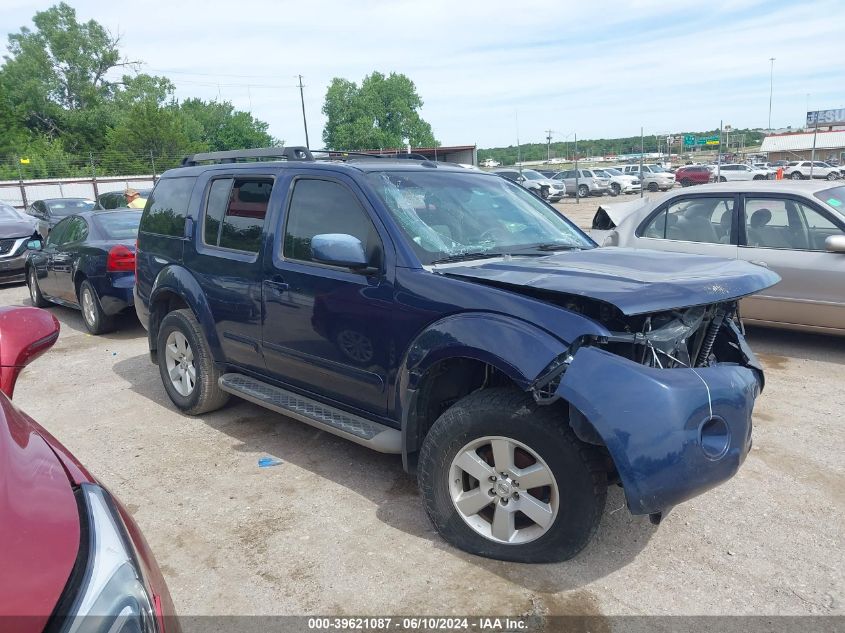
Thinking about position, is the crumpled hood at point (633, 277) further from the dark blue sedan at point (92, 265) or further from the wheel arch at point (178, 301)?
the dark blue sedan at point (92, 265)

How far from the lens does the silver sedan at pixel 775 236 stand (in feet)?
20.4

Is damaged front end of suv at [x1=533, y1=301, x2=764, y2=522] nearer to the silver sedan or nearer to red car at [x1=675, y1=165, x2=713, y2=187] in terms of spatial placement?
the silver sedan

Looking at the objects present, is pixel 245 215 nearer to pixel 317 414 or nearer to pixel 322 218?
pixel 322 218

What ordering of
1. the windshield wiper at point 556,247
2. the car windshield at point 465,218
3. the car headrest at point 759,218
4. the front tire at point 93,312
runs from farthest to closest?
the front tire at point 93,312 < the car headrest at point 759,218 < the windshield wiper at point 556,247 < the car windshield at point 465,218

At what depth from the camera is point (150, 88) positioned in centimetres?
6831

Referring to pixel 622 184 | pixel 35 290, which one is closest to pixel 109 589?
Result: pixel 35 290

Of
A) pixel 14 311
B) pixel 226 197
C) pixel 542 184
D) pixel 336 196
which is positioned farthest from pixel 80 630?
pixel 542 184

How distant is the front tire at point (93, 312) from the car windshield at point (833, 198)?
25.4 feet

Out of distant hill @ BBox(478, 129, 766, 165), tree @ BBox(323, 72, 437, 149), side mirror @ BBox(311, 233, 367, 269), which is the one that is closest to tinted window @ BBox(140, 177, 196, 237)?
side mirror @ BBox(311, 233, 367, 269)

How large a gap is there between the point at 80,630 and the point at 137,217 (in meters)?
8.37

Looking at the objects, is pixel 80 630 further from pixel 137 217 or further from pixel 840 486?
pixel 137 217

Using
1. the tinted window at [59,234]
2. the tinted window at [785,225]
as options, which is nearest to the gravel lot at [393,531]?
the tinted window at [785,225]

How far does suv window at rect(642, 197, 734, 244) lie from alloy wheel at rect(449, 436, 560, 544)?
4.73 m

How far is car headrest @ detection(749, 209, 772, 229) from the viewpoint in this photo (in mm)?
6641
